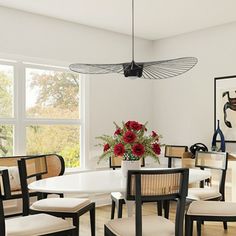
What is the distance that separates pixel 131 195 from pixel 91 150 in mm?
3043

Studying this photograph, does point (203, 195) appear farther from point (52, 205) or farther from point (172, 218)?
point (52, 205)

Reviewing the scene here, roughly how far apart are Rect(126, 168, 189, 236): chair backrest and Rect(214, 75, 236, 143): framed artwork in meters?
2.86

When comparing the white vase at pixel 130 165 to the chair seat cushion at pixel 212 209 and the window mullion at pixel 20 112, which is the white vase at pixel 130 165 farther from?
the window mullion at pixel 20 112

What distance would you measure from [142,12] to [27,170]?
2.50 metres

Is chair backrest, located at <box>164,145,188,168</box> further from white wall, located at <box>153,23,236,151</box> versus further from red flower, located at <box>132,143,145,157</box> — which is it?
red flower, located at <box>132,143,145,157</box>

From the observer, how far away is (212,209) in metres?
2.84

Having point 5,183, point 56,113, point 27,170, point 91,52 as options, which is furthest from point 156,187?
point 91,52

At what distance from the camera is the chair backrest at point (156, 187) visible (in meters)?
2.31

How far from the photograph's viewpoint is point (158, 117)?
20.1ft

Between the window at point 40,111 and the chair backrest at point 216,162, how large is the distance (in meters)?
1.98

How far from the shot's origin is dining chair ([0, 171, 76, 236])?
232cm

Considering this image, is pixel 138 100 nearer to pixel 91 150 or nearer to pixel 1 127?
pixel 91 150

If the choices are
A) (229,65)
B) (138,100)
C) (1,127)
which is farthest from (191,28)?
(1,127)

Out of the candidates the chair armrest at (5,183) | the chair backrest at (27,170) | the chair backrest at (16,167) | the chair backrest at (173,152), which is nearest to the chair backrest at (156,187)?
the chair armrest at (5,183)
